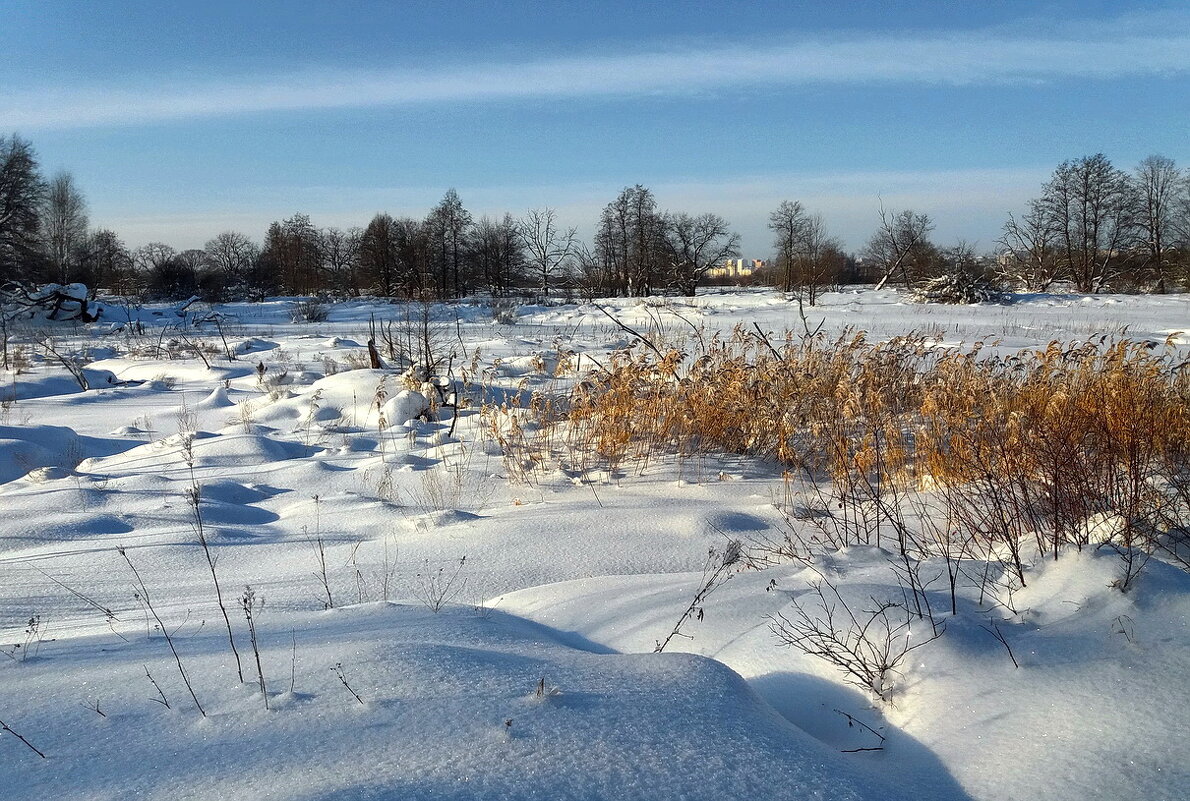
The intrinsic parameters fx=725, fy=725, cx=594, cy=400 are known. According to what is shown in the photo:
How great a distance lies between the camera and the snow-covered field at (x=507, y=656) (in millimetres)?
1377

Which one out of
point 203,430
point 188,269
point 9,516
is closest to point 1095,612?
point 9,516

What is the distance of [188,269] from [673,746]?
1543 inches

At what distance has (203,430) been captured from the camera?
7047mm

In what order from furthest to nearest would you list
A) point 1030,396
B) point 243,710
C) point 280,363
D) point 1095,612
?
point 280,363 < point 1030,396 < point 1095,612 < point 243,710

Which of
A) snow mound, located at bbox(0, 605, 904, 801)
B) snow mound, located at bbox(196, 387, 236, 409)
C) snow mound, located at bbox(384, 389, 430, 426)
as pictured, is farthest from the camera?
snow mound, located at bbox(196, 387, 236, 409)

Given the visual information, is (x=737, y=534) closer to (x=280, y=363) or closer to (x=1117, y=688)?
(x=1117, y=688)

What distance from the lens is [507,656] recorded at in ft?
6.54

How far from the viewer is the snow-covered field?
1377mm

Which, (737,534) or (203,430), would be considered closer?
(737,534)

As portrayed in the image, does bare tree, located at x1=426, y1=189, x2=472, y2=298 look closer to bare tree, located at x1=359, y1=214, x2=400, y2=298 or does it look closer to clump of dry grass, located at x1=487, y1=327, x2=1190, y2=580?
bare tree, located at x1=359, y1=214, x2=400, y2=298

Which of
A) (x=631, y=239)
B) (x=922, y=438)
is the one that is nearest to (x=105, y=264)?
(x=631, y=239)

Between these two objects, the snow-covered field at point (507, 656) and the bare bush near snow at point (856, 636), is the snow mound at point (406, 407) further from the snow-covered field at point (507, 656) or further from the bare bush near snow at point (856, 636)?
the bare bush near snow at point (856, 636)

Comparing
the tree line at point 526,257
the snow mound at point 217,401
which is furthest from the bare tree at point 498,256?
the snow mound at point 217,401

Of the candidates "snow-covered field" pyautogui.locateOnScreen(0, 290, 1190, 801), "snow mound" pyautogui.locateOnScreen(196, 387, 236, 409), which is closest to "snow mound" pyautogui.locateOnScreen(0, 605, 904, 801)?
"snow-covered field" pyautogui.locateOnScreen(0, 290, 1190, 801)
